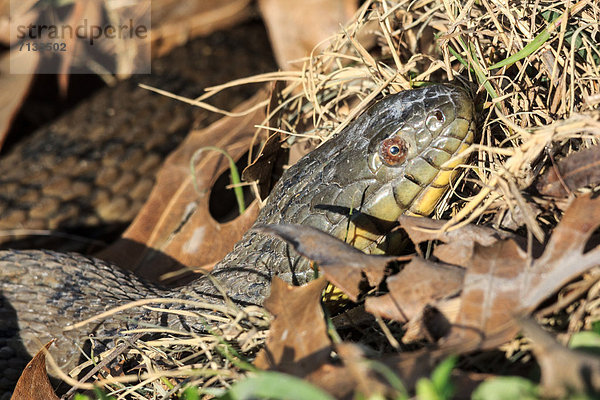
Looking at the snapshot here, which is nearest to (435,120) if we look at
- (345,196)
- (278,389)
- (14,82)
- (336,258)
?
(345,196)

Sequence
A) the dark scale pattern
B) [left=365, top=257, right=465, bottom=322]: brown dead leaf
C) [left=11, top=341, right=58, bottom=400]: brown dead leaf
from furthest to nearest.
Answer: the dark scale pattern → [left=11, top=341, right=58, bottom=400]: brown dead leaf → [left=365, top=257, right=465, bottom=322]: brown dead leaf

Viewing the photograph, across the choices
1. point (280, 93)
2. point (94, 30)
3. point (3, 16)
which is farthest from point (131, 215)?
point (3, 16)

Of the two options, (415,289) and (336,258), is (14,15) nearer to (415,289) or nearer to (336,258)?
(336,258)

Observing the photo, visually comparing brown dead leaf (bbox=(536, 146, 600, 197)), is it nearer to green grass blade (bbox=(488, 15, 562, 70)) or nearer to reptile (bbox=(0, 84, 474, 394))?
reptile (bbox=(0, 84, 474, 394))

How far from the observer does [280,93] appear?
4.04m

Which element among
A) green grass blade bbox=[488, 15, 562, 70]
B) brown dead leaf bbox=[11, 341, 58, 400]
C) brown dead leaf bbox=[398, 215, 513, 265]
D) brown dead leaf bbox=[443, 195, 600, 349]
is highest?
green grass blade bbox=[488, 15, 562, 70]

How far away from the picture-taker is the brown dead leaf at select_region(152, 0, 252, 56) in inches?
249

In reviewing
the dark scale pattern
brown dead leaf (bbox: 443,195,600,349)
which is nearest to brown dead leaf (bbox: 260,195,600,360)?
brown dead leaf (bbox: 443,195,600,349)

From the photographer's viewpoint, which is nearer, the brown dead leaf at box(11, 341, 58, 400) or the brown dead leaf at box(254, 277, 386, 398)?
the brown dead leaf at box(254, 277, 386, 398)

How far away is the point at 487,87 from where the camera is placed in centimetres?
306

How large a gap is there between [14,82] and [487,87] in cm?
464

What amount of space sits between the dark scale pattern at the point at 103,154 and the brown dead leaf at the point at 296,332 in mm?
2774

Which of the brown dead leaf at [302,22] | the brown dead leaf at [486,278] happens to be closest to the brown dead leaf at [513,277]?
the brown dead leaf at [486,278]

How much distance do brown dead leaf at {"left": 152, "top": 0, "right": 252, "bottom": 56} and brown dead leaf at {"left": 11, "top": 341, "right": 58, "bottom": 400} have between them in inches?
164
